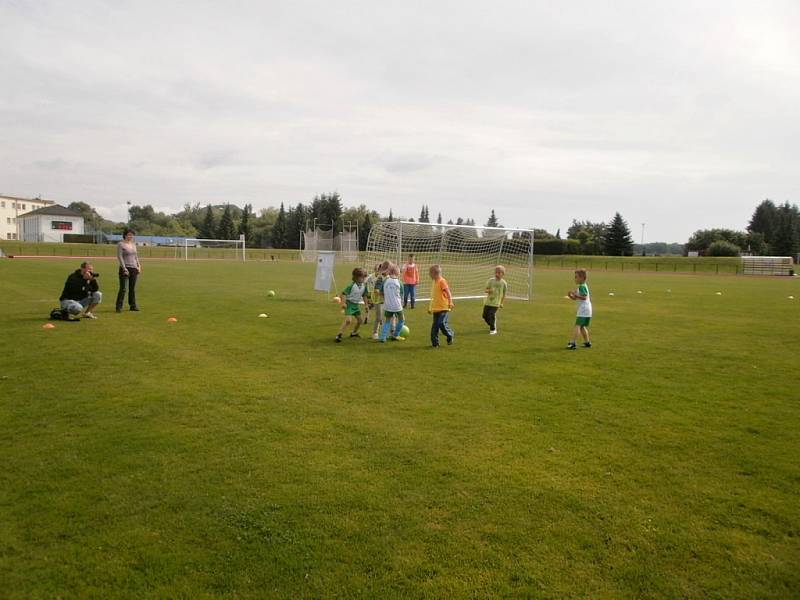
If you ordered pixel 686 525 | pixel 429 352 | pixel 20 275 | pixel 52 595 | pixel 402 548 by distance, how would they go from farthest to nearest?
pixel 20 275, pixel 429 352, pixel 686 525, pixel 402 548, pixel 52 595

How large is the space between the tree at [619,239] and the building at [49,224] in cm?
8285

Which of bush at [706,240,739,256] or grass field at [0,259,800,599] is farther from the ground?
bush at [706,240,739,256]

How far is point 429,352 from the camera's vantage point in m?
10.5

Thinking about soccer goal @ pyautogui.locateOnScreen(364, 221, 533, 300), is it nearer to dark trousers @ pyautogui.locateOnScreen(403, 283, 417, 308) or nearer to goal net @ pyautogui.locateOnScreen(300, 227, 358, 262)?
dark trousers @ pyautogui.locateOnScreen(403, 283, 417, 308)

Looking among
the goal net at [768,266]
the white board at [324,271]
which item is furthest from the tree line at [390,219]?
the white board at [324,271]

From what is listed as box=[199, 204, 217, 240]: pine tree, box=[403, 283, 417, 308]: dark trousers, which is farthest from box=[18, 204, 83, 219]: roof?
box=[403, 283, 417, 308]: dark trousers

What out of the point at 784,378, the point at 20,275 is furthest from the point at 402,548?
the point at 20,275

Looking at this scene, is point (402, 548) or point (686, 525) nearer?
point (402, 548)

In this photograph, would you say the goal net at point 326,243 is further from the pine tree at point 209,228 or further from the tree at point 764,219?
the tree at point 764,219

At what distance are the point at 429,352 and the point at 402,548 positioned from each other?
265 inches

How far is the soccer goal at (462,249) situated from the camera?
19578 millimetres

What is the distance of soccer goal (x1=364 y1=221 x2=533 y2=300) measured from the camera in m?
19.6

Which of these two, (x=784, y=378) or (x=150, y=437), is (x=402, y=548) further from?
(x=784, y=378)

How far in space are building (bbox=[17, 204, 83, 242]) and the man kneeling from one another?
291 ft
